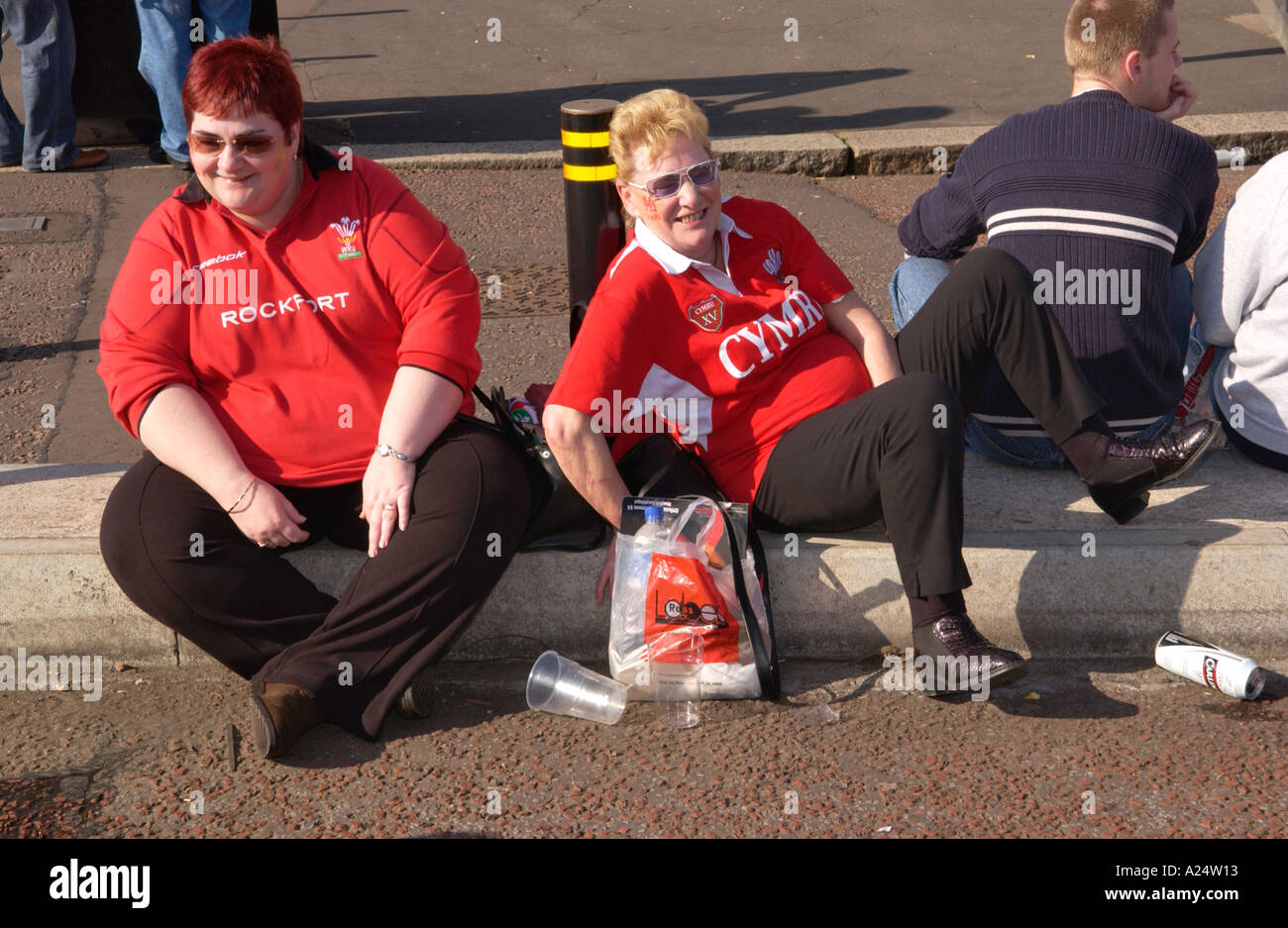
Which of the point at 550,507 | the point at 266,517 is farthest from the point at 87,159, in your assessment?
the point at 550,507

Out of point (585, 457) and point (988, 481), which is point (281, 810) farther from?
point (988, 481)

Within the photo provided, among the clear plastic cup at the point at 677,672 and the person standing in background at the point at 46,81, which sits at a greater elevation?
the person standing in background at the point at 46,81

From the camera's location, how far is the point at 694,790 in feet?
10.4

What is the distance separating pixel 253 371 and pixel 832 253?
12.8 ft

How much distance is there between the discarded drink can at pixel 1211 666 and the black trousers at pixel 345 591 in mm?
1645

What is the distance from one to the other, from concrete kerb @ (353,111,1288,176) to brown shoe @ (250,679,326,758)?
5.39 metres

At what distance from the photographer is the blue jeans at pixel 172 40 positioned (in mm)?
7793

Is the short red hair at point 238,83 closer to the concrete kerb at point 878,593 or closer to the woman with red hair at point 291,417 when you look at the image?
the woman with red hair at point 291,417

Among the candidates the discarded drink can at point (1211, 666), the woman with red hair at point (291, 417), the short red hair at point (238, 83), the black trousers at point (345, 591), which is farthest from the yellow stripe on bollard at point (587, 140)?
the discarded drink can at point (1211, 666)

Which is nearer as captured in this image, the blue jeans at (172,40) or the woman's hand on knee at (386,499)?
the woman's hand on knee at (386,499)

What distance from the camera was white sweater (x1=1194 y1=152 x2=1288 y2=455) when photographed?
3.77 metres

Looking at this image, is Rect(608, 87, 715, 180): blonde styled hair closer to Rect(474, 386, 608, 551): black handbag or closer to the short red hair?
Rect(474, 386, 608, 551): black handbag

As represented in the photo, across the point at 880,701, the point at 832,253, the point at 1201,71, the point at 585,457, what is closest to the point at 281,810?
the point at 585,457

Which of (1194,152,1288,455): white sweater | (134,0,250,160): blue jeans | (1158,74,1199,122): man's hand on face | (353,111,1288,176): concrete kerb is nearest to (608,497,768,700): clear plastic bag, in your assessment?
(1194,152,1288,455): white sweater
